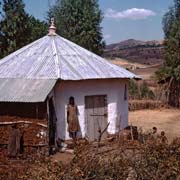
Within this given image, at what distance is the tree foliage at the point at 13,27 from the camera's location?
28.3m

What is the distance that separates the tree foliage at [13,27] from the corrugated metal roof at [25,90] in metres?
12.5

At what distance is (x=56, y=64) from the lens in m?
16.7

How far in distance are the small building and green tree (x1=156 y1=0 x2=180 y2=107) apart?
1456 cm

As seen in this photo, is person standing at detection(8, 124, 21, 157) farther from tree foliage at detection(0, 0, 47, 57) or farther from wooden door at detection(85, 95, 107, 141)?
tree foliage at detection(0, 0, 47, 57)

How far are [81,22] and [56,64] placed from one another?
692 inches

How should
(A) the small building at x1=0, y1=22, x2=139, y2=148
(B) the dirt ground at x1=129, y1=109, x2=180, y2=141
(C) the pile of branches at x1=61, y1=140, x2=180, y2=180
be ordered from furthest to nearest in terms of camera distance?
(B) the dirt ground at x1=129, y1=109, x2=180, y2=141 → (A) the small building at x1=0, y1=22, x2=139, y2=148 → (C) the pile of branches at x1=61, y1=140, x2=180, y2=180

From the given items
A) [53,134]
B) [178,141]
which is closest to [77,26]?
[53,134]

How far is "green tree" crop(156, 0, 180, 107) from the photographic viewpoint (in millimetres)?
32531

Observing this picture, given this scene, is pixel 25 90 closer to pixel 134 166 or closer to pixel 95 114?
pixel 95 114

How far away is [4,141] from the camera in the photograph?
50.4 feet

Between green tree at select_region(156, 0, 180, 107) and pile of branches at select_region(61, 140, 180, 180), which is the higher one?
green tree at select_region(156, 0, 180, 107)

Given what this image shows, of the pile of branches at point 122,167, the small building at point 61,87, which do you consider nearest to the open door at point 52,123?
the small building at point 61,87

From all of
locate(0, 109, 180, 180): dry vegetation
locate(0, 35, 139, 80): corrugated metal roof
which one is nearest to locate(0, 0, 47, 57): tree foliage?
locate(0, 35, 139, 80): corrugated metal roof

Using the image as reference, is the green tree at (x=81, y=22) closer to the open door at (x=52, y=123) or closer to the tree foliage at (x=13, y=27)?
the tree foliage at (x=13, y=27)
